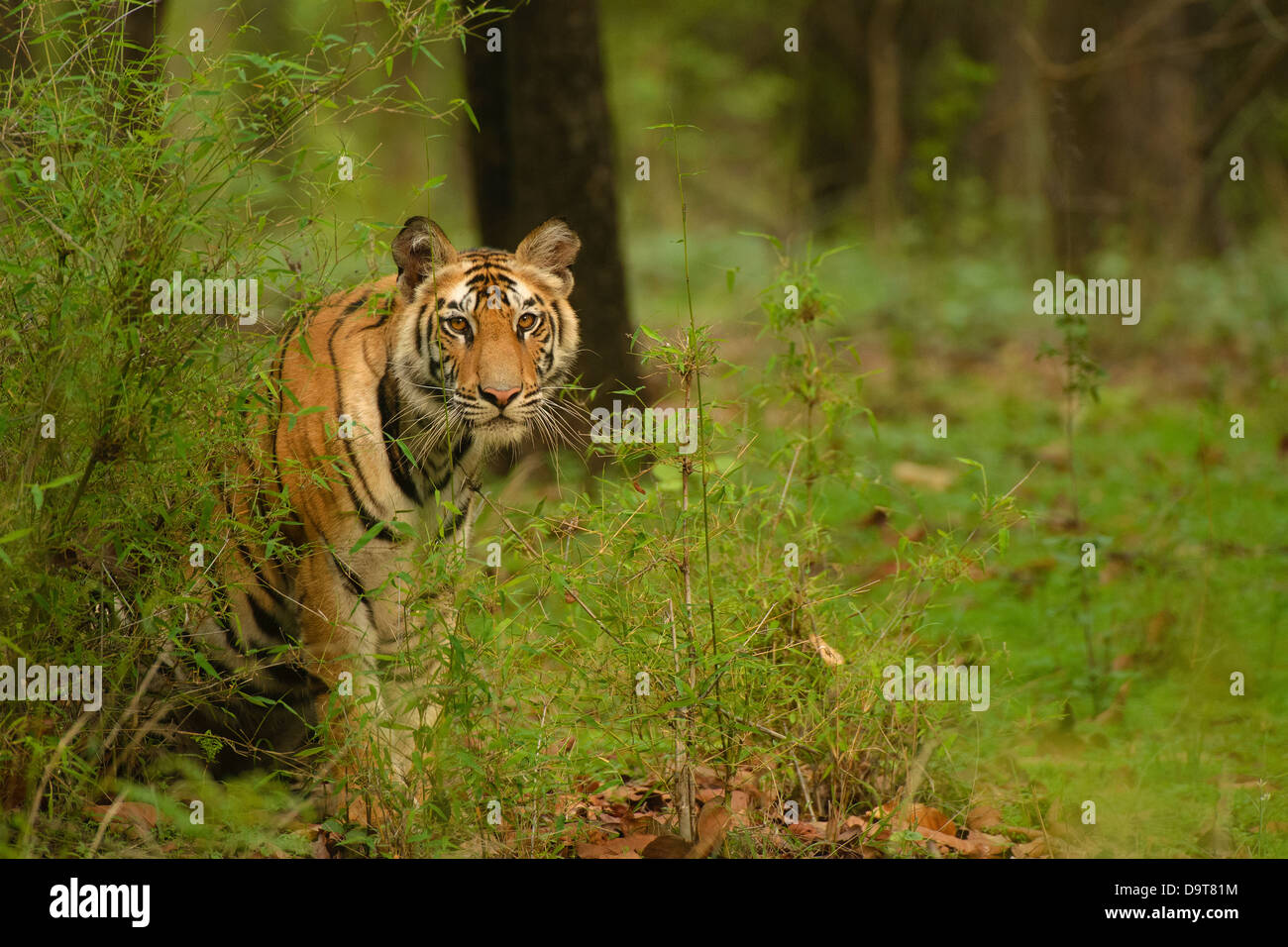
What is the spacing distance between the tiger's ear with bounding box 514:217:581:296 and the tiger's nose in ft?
1.47

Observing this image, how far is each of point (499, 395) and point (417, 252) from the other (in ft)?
1.49

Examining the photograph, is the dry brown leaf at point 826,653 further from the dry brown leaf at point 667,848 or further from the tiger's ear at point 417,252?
the tiger's ear at point 417,252

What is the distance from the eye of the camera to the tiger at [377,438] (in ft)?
11.3

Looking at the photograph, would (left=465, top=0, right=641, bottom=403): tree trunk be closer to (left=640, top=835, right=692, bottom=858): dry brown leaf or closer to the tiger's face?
the tiger's face

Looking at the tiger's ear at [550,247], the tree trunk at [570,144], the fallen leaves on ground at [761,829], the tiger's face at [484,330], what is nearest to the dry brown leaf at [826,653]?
the fallen leaves on ground at [761,829]

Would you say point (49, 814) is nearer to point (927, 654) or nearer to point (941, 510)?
point (927, 654)

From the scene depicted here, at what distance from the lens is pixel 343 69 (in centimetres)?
301

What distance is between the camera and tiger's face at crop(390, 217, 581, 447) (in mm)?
3426

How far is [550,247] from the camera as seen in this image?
3646 millimetres

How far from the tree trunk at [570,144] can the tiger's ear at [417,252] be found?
6.34 feet

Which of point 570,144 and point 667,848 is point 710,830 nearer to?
point 667,848

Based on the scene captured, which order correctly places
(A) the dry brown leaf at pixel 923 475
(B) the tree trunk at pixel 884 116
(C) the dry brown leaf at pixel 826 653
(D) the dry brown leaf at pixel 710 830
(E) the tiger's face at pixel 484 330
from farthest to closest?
(B) the tree trunk at pixel 884 116 < (A) the dry brown leaf at pixel 923 475 < (E) the tiger's face at pixel 484 330 < (C) the dry brown leaf at pixel 826 653 < (D) the dry brown leaf at pixel 710 830

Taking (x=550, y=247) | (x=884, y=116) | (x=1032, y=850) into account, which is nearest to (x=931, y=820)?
(x=1032, y=850)
